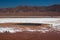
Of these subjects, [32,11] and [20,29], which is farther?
[32,11]

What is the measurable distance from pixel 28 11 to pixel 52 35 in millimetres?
637

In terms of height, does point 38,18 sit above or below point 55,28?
above

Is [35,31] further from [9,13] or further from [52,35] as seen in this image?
[9,13]

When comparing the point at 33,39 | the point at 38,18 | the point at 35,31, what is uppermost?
the point at 38,18

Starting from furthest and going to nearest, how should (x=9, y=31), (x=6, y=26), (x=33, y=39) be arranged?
(x=6, y=26)
(x=9, y=31)
(x=33, y=39)

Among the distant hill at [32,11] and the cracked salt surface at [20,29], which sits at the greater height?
the distant hill at [32,11]

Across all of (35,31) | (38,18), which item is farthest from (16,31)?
(38,18)

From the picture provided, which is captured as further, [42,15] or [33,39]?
[42,15]

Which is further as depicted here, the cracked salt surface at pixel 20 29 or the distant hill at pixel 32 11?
the distant hill at pixel 32 11

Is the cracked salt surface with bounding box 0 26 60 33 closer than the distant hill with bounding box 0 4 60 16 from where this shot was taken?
Yes

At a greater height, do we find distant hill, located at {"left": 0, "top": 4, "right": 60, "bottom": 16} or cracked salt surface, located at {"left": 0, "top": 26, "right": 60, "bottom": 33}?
distant hill, located at {"left": 0, "top": 4, "right": 60, "bottom": 16}

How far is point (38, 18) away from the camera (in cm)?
264

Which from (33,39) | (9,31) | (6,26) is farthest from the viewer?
(6,26)

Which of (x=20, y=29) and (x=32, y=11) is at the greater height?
(x=32, y=11)
